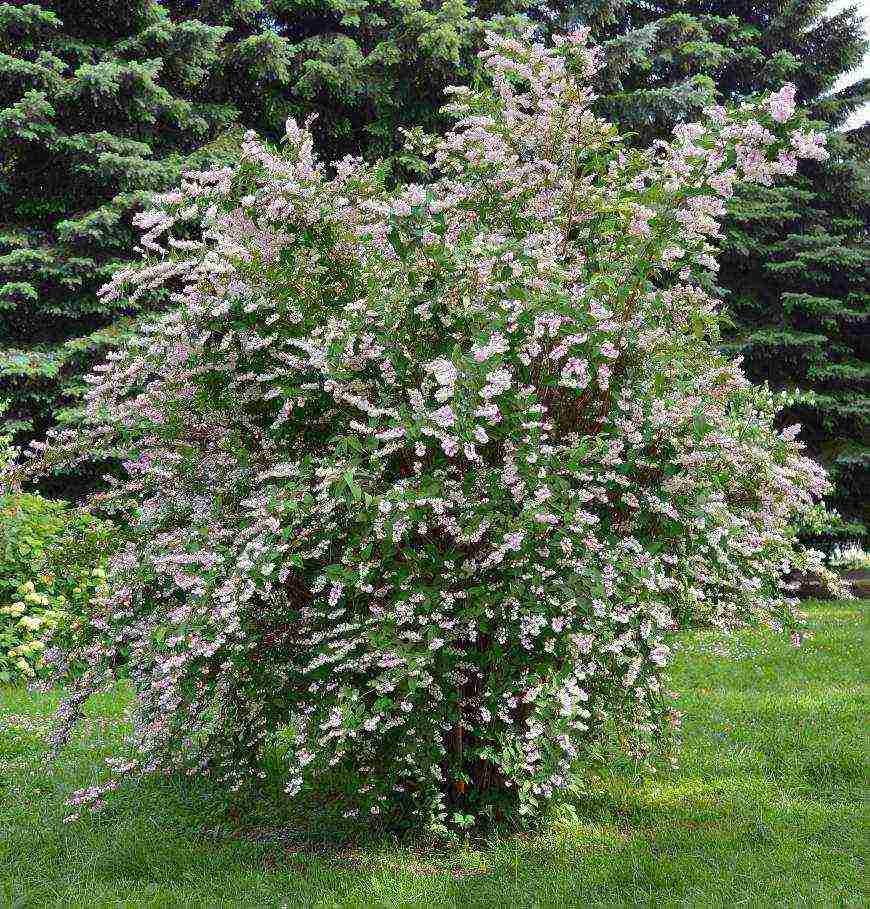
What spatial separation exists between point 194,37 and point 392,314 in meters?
10.2

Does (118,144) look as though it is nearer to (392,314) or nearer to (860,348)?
(392,314)

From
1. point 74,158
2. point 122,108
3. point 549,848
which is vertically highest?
point 122,108

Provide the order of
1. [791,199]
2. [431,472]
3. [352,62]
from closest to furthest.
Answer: [431,472]
[352,62]
[791,199]

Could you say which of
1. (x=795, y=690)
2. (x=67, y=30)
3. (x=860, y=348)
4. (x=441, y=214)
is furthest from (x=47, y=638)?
(x=860, y=348)

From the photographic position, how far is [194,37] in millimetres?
11625

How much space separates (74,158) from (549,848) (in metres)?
10.5

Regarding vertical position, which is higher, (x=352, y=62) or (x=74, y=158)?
(x=352, y=62)

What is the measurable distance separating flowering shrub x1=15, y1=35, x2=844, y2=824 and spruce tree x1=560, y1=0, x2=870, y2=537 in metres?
9.71

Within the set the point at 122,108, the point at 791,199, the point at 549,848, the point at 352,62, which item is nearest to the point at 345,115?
the point at 352,62

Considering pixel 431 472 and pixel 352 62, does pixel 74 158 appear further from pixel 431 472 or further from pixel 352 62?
pixel 431 472

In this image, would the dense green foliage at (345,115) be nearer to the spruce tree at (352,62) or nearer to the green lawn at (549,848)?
the spruce tree at (352,62)

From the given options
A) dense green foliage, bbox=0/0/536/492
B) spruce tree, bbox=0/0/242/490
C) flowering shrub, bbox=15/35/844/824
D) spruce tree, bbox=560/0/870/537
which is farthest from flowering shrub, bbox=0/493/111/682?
spruce tree, bbox=560/0/870/537

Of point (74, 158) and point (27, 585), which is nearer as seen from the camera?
point (27, 585)

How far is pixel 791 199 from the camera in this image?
14.1 meters
